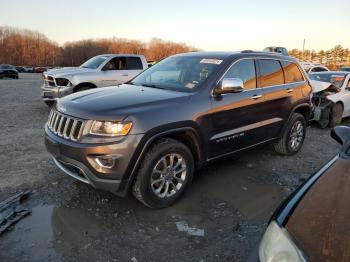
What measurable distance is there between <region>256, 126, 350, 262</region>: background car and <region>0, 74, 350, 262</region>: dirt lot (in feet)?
4.12

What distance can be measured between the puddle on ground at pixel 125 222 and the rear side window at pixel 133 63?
7.13 m

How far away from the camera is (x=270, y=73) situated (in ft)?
16.9

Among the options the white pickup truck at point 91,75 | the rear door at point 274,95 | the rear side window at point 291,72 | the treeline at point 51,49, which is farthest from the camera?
the treeline at point 51,49

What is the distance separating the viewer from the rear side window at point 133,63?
35.4ft

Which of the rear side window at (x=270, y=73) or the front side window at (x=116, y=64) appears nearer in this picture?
the rear side window at (x=270, y=73)

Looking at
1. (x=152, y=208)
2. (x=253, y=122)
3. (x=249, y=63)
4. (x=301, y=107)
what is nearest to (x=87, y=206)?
(x=152, y=208)

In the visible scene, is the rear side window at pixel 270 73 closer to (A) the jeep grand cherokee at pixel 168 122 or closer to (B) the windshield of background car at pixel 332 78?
(A) the jeep grand cherokee at pixel 168 122

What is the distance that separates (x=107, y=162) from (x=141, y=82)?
6.07 ft

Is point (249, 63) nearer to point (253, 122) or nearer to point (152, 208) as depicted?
point (253, 122)

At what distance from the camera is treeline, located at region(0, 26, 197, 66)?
322ft

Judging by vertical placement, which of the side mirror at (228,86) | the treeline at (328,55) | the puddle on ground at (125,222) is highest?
the treeline at (328,55)

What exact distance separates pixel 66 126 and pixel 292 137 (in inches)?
161

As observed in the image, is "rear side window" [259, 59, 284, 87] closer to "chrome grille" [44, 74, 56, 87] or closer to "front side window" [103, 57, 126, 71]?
"front side window" [103, 57, 126, 71]

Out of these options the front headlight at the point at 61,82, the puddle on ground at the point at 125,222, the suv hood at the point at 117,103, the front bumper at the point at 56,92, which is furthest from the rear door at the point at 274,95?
the front headlight at the point at 61,82
